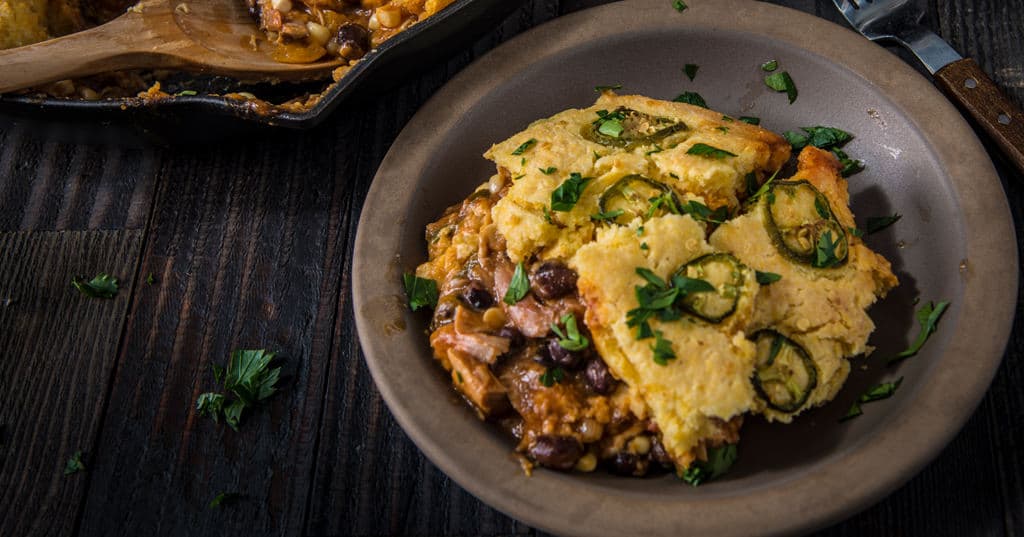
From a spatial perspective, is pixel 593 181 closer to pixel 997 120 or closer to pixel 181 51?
pixel 997 120

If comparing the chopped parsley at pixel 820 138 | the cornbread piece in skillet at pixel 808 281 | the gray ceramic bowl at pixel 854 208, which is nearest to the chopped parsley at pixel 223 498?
the gray ceramic bowl at pixel 854 208

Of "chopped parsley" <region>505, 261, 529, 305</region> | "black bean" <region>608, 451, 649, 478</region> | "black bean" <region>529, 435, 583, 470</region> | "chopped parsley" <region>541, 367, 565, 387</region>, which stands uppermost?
"chopped parsley" <region>505, 261, 529, 305</region>

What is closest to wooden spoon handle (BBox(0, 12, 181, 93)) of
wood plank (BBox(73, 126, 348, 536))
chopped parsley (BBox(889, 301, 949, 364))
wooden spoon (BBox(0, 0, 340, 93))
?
wooden spoon (BBox(0, 0, 340, 93))

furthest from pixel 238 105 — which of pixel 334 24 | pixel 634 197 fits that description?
pixel 634 197

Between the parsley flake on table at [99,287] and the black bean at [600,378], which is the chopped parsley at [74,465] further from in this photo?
the black bean at [600,378]

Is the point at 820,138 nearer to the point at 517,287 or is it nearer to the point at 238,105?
the point at 517,287

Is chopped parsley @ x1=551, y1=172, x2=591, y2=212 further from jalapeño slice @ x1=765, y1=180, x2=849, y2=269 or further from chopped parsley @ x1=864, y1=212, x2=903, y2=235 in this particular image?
chopped parsley @ x1=864, y1=212, x2=903, y2=235
